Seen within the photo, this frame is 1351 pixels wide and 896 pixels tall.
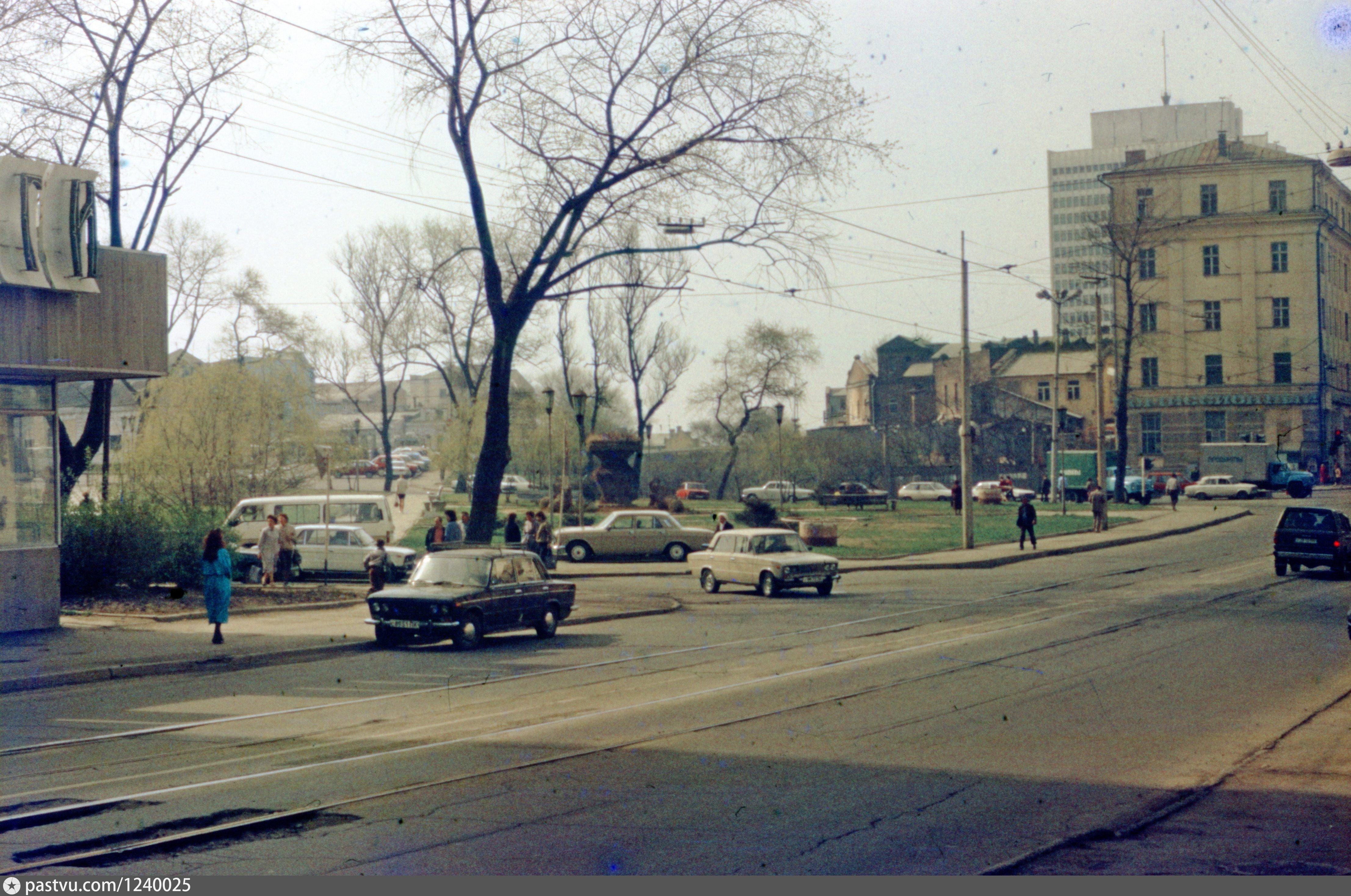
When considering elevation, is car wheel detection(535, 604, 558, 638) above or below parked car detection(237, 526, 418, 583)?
below

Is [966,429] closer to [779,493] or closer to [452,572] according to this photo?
[452,572]

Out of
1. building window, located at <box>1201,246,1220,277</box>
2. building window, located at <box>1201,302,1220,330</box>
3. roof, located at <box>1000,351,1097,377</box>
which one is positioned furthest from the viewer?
roof, located at <box>1000,351,1097,377</box>

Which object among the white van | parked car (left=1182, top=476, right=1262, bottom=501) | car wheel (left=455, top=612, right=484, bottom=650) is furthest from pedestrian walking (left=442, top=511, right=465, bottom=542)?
parked car (left=1182, top=476, right=1262, bottom=501)

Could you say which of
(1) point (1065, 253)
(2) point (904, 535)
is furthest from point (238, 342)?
(1) point (1065, 253)

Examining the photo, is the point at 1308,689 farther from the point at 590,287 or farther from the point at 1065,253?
the point at 1065,253

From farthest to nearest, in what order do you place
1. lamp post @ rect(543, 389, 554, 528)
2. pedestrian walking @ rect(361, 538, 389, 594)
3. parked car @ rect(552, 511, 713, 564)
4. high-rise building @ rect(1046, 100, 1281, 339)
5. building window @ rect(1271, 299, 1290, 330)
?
high-rise building @ rect(1046, 100, 1281, 339) < building window @ rect(1271, 299, 1290, 330) < lamp post @ rect(543, 389, 554, 528) < parked car @ rect(552, 511, 713, 564) < pedestrian walking @ rect(361, 538, 389, 594)

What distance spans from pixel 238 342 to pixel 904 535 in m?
35.9

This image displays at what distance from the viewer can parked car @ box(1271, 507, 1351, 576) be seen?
2512 cm

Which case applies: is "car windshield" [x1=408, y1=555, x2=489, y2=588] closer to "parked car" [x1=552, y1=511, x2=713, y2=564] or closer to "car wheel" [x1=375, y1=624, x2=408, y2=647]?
"car wheel" [x1=375, y1=624, x2=408, y2=647]

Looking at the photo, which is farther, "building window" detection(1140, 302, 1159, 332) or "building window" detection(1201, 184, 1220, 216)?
"building window" detection(1140, 302, 1159, 332)

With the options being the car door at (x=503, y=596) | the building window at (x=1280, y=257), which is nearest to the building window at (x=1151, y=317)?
the building window at (x=1280, y=257)

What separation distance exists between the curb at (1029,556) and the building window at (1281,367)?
3333 centimetres

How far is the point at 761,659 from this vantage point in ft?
48.4

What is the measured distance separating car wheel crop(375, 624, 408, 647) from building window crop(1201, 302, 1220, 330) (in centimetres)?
7212
